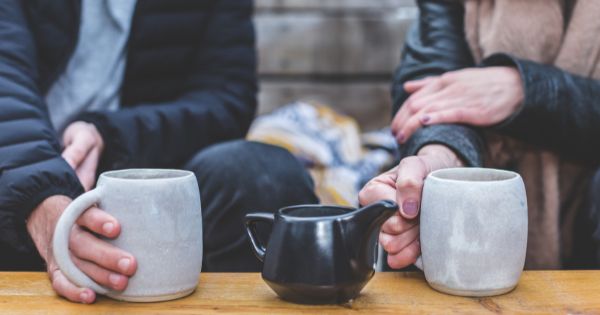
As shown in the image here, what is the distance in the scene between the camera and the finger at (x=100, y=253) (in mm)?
718

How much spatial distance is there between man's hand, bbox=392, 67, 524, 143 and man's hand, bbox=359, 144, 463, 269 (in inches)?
10.0

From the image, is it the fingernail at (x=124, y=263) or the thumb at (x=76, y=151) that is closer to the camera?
the fingernail at (x=124, y=263)

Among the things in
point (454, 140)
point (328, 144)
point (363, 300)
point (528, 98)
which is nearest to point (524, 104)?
point (528, 98)

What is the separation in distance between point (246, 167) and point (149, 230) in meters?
0.46

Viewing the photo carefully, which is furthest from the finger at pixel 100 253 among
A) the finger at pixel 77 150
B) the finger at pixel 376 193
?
the finger at pixel 77 150

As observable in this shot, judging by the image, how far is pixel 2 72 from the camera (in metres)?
1.09

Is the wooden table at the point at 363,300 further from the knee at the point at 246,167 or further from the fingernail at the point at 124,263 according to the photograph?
the knee at the point at 246,167

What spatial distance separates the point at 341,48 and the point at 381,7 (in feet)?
0.58

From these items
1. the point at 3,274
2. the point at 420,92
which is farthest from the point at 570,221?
the point at 3,274

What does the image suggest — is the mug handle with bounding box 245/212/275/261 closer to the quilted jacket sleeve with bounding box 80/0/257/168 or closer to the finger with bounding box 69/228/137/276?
the finger with bounding box 69/228/137/276

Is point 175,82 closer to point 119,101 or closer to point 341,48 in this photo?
point 119,101

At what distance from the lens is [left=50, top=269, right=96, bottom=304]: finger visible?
0.74m

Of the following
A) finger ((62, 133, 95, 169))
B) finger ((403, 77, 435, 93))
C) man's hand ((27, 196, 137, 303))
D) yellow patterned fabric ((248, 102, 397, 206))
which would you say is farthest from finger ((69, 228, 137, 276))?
yellow patterned fabric ((248, 102, 397, 206))

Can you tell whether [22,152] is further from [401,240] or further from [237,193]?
[401,240]
